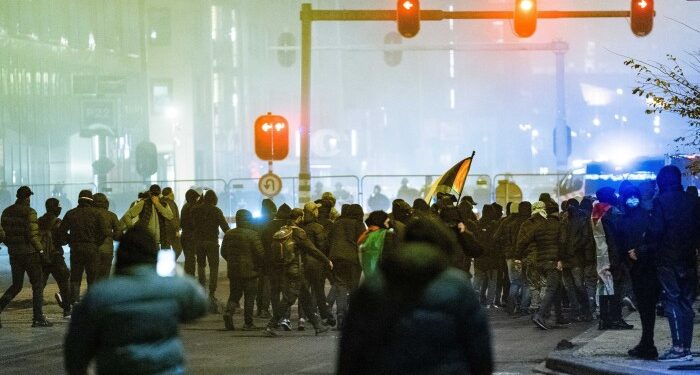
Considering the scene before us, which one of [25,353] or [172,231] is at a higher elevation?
[172,231]

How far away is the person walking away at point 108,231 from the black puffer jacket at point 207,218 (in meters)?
1.74

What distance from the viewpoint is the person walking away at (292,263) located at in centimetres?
1566

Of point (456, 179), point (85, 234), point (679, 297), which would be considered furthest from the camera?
point (456, 179)

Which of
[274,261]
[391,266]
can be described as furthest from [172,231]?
[391,266]

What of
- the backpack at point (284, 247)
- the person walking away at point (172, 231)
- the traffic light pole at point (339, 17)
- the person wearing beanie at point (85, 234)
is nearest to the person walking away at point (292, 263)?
the backpack at point (284, 247)

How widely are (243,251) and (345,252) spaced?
133 cm

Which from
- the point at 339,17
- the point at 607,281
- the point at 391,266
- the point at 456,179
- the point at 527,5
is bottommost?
the point at 607,281

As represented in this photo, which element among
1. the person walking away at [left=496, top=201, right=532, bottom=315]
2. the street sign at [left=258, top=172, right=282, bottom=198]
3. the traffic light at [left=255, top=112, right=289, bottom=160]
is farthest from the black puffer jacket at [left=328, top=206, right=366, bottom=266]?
the street sign at [left=258, top=172, right=282, bottom=198]

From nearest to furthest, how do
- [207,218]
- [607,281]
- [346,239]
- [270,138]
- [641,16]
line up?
[607,281] → [346,239] → [207,218] → [641,16] → [270,138]

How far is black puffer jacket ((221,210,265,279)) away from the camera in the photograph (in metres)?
16.1

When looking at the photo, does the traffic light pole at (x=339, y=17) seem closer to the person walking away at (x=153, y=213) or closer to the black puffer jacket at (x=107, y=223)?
the person walking away at (x=153, y=213)

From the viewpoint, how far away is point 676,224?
11.2m

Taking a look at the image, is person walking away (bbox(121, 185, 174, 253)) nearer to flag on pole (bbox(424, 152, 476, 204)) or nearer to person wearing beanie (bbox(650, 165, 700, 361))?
flag on pole (bbox(424, 152, 476, 204))

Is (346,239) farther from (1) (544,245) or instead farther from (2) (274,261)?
(1) (544,245)
